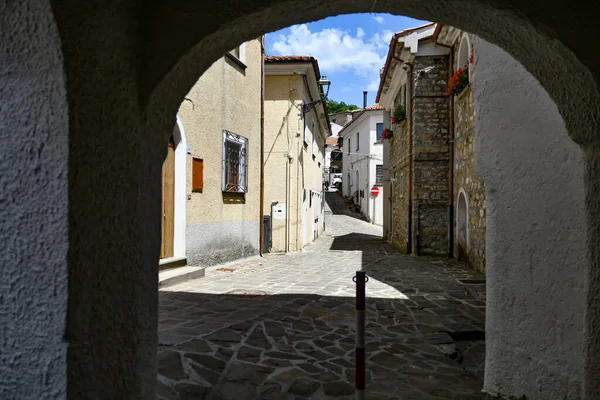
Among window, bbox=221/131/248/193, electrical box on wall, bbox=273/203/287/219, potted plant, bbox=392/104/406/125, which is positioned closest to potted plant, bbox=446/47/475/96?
potted plant, bbox=392/104/406/125

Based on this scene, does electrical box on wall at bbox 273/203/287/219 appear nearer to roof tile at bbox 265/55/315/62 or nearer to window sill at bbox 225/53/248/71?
window sill at bbox 225/53/248/71

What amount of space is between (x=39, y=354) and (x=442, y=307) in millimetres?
5299

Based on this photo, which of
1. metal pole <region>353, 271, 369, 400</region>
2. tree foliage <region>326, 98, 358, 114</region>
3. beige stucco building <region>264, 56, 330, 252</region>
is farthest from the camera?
tree foliage <region>326, 98, 358, 114</region>

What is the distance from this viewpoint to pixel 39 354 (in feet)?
4.43

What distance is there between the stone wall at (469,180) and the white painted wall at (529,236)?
6.08 m

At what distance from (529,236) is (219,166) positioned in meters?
7.60

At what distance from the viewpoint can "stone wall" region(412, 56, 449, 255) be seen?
39.9ft

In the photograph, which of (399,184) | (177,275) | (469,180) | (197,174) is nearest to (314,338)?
(177,275)

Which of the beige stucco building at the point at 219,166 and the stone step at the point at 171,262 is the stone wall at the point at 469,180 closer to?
the beige stucco building at the point at 219,166

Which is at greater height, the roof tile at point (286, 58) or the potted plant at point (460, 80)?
the roof tile at point (286, 58)

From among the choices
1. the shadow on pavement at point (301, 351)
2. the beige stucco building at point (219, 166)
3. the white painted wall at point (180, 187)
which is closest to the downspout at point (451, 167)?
the beige stucco building at point (219, 166)

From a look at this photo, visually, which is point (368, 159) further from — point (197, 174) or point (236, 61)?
point (197, 174)

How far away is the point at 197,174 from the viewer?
8.46 m

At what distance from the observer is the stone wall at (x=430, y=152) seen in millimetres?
12164
